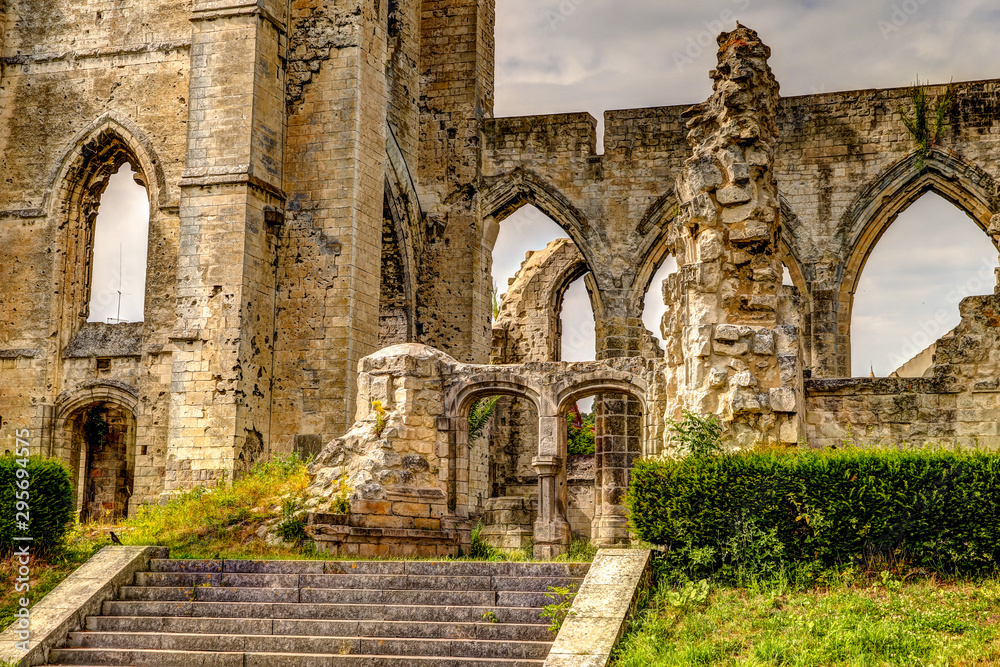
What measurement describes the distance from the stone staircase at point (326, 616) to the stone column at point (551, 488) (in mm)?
3226

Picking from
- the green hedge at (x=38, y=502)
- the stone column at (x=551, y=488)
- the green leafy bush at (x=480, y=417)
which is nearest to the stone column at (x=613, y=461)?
the stone column at (x=551, y=488)

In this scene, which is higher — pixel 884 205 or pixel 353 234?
pixel 884 205

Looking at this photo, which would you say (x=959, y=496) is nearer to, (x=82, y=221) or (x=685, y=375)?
(x=685, y=375)

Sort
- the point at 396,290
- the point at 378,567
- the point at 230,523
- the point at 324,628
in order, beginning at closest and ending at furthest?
the point at 324,628 → the point at 378,567 → the point at 230,523 → the point at 396,290

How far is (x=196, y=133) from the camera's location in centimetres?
1573

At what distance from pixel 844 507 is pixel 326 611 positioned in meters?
3.98

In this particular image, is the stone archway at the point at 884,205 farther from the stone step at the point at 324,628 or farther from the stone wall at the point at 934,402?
the stone step at the point at 324,628

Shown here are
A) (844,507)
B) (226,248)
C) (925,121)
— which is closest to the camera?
(844,507)

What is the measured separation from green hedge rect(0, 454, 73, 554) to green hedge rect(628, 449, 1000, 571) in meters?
5.61

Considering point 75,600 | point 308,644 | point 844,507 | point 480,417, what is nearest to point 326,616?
point 308,644

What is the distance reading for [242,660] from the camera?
834cm

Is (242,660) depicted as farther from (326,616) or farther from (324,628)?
(326,616)

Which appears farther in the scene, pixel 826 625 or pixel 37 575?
pixel 37 575

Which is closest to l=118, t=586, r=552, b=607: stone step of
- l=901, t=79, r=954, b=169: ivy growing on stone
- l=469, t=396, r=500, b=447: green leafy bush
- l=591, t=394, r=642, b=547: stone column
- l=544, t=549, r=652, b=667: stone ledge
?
l=544, t=549, r=652, b=667: stone ledge
